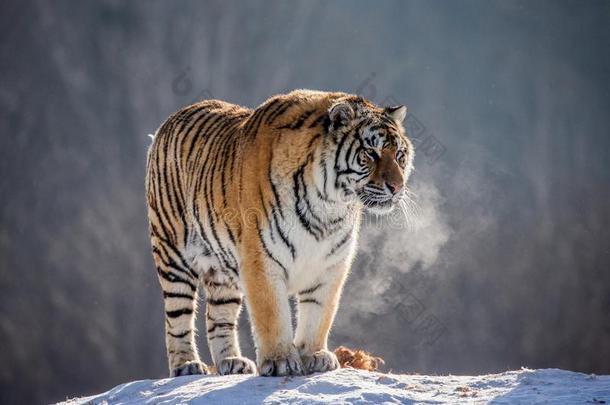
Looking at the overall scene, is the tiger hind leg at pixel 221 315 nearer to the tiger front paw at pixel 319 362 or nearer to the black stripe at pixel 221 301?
the black stripe at pixel 221 301

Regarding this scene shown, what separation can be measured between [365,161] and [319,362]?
1.48m

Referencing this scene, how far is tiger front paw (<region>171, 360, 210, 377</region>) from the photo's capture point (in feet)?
22.6

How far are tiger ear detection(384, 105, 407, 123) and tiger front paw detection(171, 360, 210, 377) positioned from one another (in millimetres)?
2548

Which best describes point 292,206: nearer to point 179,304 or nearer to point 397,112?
point 397,112

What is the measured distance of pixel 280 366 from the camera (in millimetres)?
5875

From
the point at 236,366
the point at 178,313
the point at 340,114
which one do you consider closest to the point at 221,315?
the point at 178,313

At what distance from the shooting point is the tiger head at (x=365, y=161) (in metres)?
5.95

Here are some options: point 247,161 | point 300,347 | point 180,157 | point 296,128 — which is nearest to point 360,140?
point 296,128

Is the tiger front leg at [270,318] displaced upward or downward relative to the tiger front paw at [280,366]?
upward

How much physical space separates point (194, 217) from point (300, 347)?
146 centimetres

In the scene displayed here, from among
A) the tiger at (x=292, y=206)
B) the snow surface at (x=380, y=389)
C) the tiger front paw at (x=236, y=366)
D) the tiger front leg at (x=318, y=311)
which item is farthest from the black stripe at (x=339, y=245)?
the tiger front paw at (x=236, y=366)

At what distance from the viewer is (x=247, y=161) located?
6305 millimetres

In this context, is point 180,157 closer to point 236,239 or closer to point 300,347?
point 236,239

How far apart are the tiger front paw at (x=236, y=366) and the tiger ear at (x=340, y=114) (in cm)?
199
